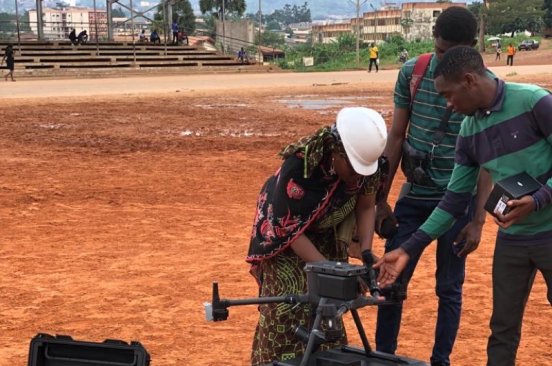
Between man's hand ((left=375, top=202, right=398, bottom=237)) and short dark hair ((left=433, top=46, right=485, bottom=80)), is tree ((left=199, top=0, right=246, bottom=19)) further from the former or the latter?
short dark hair ((left=433, top=46, right=485, bottom=80))

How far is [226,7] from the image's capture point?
88.2 m

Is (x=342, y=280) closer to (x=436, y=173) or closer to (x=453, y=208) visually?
(x=453, y=208)

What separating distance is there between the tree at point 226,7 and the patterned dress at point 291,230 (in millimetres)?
82615

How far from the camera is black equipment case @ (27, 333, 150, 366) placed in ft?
10.3

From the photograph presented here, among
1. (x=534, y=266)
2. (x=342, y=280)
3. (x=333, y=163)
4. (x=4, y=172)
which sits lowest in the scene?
(x=4, y=172)

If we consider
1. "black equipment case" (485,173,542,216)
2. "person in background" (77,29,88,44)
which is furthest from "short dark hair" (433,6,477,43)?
"person in background" (77,29,88,44)

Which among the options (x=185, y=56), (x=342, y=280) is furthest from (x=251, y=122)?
(x=185, y=56)

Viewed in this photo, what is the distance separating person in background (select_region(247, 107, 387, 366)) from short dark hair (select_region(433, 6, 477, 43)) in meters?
0.92

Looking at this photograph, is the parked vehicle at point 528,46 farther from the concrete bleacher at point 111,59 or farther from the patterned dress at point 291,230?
the patterned dress at point 291,230

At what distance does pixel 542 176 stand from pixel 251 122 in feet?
53.0

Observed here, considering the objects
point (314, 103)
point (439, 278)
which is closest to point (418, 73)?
point (439, 278)

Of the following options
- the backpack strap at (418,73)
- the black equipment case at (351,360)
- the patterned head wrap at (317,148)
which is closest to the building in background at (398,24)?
the backpack strap at (418,73)

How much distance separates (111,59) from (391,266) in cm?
4531

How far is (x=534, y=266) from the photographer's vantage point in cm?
370
